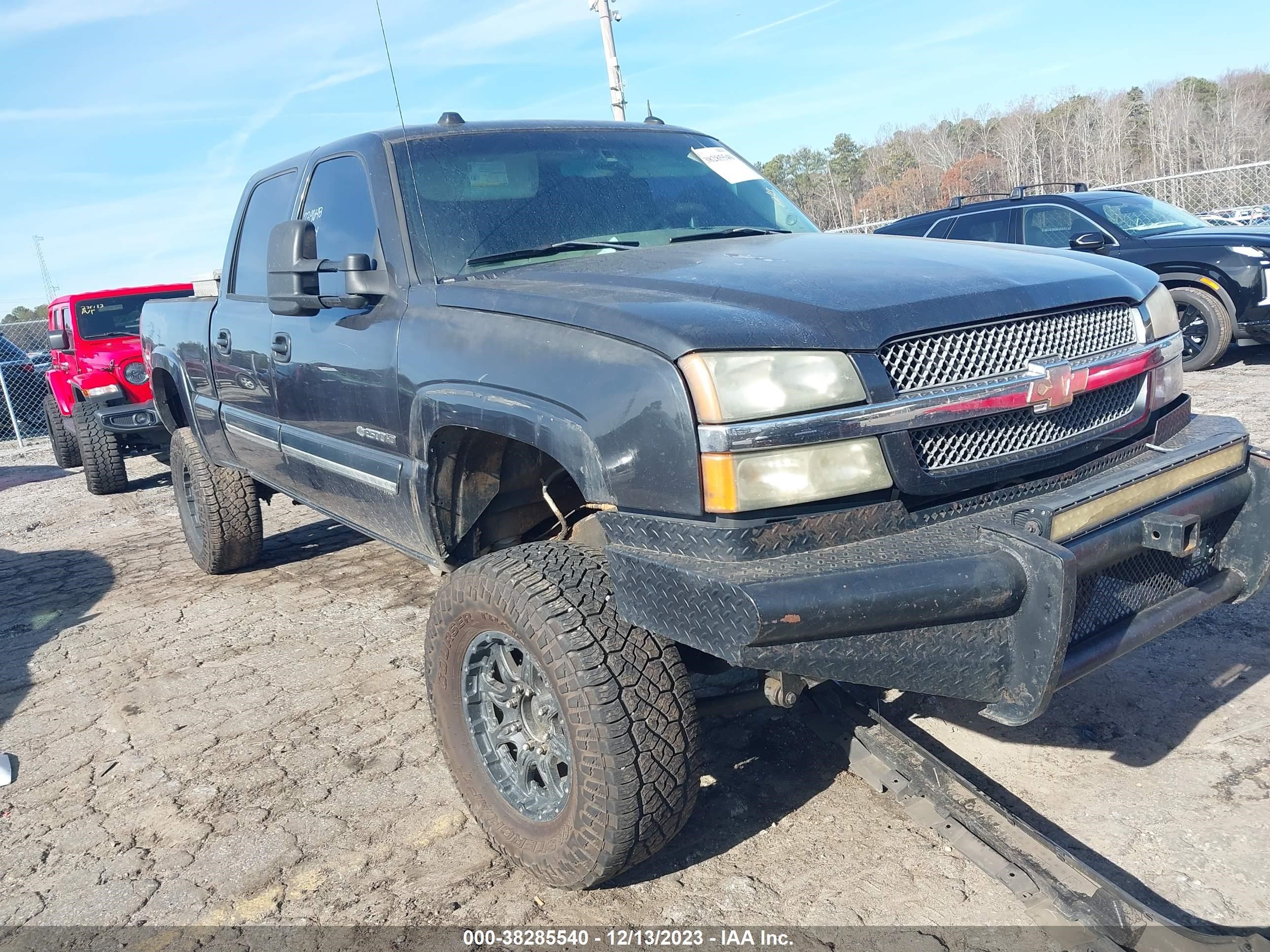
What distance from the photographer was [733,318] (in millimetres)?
2240

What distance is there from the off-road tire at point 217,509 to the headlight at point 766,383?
374 centimetres

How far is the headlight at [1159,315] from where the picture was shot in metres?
2.79

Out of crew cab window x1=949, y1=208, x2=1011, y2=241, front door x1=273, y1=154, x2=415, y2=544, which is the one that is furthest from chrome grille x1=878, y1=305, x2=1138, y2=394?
crew cab window x1=949, y1=208, x2=1011, y2=241

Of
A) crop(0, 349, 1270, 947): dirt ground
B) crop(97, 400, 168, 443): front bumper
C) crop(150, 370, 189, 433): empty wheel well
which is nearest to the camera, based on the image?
crop(0, 349, 1270, 947): dirt ground

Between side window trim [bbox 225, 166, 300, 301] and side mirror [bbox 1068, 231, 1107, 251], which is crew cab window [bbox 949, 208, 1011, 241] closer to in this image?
side mirror [bbox 1068, 231, 1107, 251]

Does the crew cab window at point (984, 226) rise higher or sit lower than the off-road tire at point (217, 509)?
higher

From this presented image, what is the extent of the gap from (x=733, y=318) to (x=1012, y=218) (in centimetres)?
809

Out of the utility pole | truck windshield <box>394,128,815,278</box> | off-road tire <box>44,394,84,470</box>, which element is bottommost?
off-road tire <box>44,394,84,470</box>

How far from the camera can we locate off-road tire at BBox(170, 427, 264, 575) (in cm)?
541

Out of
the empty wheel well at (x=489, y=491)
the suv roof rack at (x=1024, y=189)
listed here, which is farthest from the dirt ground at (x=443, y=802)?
the suv roof rack at (x=1024, y=189)

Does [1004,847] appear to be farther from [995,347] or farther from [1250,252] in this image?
[1250,252]

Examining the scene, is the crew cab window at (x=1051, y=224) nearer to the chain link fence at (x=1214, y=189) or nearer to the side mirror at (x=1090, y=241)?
the side mirror at (x=1090, y=241)

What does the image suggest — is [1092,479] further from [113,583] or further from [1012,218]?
[1012,218]

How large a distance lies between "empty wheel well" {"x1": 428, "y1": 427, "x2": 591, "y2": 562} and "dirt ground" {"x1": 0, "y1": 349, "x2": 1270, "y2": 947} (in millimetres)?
797
